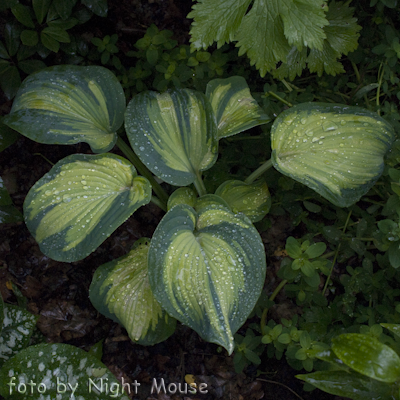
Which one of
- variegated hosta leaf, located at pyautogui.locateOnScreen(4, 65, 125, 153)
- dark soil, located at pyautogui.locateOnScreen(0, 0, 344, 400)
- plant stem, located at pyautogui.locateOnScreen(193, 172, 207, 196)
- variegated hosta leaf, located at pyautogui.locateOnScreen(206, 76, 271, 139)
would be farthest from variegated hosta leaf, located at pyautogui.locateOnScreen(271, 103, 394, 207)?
variegated hosta leaf, located at pyautogui.locateOnScreen(4, 65, 125, 153)

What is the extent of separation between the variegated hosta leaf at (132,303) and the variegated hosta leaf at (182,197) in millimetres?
279

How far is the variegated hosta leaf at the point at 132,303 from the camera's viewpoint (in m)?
1.30

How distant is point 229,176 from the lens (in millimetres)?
1561

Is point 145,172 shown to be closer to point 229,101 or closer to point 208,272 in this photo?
point 229,101

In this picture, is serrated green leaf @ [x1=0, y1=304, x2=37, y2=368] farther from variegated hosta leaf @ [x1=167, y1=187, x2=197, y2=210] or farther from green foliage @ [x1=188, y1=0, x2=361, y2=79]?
green foliage @ [x1=188, y1=0, x2=361, y2=79]

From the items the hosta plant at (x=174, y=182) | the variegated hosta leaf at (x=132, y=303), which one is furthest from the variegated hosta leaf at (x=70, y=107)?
the variegated hosta leaf at (x=132, y=303)

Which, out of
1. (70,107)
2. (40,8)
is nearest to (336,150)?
(70,107)

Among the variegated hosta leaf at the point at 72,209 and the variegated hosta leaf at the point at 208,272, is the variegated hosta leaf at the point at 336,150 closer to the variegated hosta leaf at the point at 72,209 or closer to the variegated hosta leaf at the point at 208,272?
the variegated hosta leaf at the point at 208,272

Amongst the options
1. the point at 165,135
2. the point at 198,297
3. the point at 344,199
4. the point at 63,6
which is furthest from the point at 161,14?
the point at 198,297

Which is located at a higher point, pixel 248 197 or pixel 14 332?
pixel 248 197

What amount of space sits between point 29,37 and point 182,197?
919 millimetres

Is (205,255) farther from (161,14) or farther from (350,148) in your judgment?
(161,14)

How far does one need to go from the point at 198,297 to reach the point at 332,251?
0.72 metres

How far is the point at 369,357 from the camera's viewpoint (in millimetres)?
871
